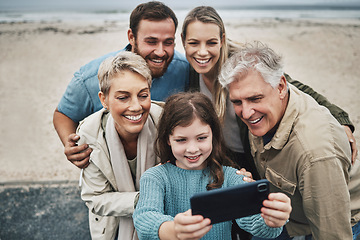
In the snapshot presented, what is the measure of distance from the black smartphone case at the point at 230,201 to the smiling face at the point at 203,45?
4.70 ft

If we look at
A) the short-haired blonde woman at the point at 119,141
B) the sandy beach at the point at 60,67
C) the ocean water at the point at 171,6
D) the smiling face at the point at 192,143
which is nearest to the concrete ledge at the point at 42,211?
the sandy beach at the point at 60,67

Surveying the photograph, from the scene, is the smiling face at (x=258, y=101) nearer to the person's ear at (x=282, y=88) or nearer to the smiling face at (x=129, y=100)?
the person's ear at (x=282, y=88)

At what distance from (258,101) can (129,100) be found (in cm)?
76

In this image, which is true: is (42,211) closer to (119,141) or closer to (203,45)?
(119,141)

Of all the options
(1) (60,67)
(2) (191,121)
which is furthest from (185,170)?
(1) (60,67)

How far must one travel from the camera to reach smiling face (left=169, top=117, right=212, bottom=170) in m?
1.74

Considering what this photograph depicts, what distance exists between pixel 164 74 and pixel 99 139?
96cm

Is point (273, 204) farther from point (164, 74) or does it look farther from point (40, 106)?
point (40, 106)

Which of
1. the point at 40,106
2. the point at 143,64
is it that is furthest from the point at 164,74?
the point at 40,106

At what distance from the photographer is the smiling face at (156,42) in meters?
2.67

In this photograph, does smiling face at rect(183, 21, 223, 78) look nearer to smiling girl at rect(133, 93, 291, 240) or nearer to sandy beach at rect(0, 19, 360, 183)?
smiling girl at rect(133, 93, 291, 240)

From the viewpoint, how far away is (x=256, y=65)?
6.34ft

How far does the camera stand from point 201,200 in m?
1.29

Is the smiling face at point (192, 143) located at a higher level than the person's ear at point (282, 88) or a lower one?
lower
